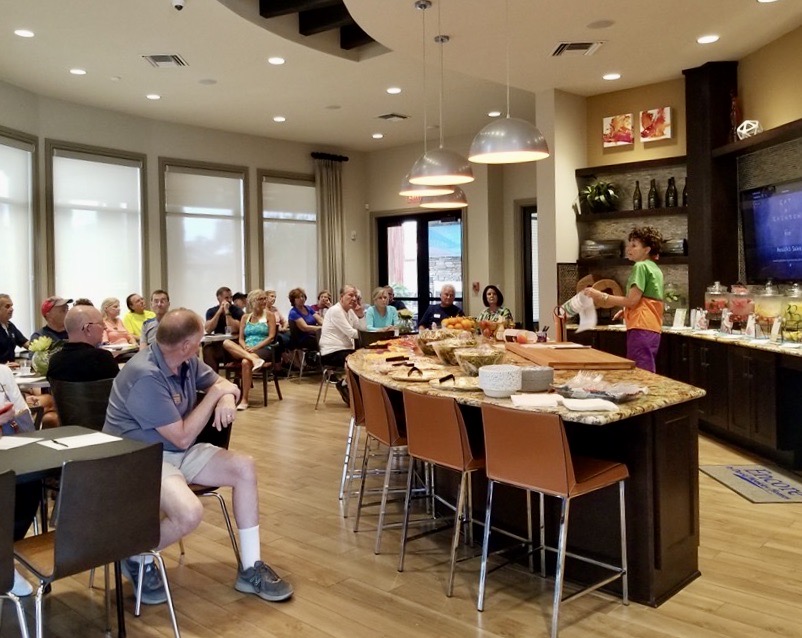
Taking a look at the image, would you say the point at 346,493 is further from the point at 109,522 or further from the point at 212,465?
the point at 109,522

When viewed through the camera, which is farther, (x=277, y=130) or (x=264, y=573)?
(x=277, y=130)

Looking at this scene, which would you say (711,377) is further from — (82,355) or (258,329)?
(258,329)

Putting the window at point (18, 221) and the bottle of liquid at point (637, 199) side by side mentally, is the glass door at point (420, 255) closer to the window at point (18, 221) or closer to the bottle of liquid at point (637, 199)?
the bottle of liquid at point (637, 199)

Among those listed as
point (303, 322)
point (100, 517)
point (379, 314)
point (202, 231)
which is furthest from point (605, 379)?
point (202, 231)

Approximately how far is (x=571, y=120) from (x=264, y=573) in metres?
5.84

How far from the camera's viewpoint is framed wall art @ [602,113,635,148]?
7.30 meters

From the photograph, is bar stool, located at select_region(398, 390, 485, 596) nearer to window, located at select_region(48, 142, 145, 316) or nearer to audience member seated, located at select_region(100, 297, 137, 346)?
audience member seated, located at select_region(100, 297, 137, 346)

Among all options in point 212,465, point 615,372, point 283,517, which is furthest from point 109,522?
point 615,372

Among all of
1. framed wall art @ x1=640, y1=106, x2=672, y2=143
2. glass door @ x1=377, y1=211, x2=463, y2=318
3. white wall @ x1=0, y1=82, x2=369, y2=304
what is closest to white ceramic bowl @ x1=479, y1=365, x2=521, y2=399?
framed wall art @ x1=640, y1=106, x2=672, y2=143

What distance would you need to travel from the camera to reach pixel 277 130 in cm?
1064

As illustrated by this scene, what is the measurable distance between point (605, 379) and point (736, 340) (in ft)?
8.07

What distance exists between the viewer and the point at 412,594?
3164 millimetres

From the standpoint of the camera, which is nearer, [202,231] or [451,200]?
[451,200]

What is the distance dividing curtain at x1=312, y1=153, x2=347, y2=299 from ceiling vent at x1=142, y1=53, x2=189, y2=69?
444 cm
